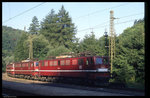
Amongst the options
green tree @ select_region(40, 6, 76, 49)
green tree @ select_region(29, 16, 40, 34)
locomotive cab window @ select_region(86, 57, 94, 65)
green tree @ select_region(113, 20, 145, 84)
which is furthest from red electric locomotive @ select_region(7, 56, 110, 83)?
green tree @ select_region(29, 16, 40, 34)

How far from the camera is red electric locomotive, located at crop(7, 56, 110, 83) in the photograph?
23366mm

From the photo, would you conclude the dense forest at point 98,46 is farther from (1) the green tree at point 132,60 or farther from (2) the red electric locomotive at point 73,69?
(2) the red electric locomotive at point 73,69

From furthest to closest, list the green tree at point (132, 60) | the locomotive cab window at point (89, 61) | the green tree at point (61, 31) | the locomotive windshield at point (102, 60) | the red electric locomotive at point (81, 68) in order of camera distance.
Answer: the green tree at point (61, 31), the green tree at point (132, 60), the locomotive windshield at point (102, 60), the locomotive cab window at point (89, 61), the red electric locomotive at point (81, 68)

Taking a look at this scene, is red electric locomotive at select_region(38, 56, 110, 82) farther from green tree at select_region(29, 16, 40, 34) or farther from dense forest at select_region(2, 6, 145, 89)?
green tree at select_region(29, 16, 40, 34)

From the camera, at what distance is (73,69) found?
1017 inches

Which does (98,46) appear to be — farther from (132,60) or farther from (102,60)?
(102,60)

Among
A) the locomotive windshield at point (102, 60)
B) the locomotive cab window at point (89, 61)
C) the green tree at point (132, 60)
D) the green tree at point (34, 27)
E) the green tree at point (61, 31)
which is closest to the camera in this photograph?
the locomotive cab window at point (89, 61)

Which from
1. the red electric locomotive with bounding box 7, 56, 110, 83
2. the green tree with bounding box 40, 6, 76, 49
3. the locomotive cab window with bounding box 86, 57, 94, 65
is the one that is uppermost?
the green tree with bounding box 40, 6, 76, 49

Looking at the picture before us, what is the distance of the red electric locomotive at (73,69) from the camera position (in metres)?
23.4

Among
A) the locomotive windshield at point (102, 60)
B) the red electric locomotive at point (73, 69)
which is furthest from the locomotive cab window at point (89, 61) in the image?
the locomotive windshield at point (102, 60)

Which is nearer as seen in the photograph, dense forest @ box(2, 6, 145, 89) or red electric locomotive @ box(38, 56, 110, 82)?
red electric locomotive @ box(38, 56, 110, 82)

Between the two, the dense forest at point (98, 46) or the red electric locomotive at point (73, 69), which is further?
the dense forest at point (98, 46)

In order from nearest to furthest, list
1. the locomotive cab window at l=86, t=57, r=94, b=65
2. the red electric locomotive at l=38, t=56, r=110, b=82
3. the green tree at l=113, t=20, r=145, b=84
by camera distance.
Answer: the red electric locomotive at l=38, t=56, r=110, b=82 → the locomotive cab window at l=86, t=57, r=94, b=65 → the green tree at l=113, t=20, r=145, b=84
